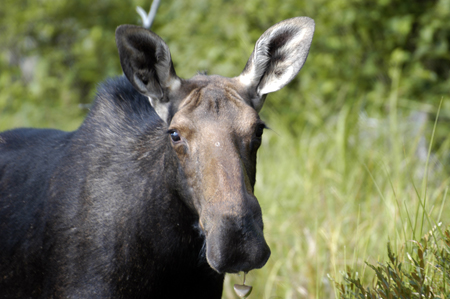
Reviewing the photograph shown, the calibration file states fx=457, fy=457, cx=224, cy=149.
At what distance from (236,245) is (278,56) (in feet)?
4.58

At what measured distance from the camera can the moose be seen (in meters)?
2.52

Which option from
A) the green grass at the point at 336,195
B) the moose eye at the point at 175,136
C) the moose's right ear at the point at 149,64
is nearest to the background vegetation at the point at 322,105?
the green grass at the point at 336,195

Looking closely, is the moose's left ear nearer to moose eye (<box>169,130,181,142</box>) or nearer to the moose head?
the moose head

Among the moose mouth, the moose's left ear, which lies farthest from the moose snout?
the moose's left ear

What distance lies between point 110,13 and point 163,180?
1024 centimetres

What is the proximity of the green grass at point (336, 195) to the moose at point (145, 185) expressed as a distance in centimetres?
119

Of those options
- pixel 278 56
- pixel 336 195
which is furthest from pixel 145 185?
pixel 336 195

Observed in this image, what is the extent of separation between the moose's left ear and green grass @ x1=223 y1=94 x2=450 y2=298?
133 centimetres

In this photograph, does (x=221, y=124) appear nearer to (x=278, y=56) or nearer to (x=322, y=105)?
(x=278, y=56)

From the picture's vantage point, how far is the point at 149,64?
2822 millimetres

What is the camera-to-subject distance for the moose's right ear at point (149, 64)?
2.66m

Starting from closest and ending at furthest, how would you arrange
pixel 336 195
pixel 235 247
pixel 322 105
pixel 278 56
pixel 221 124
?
pixel 235 247, pixel 221 124, pixel 278 56, pixel 336 195, pixel 322 105

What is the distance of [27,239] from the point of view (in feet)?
9.29

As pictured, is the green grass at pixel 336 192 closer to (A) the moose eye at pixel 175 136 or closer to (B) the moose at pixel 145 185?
(B) the moose at pixel 145 185
